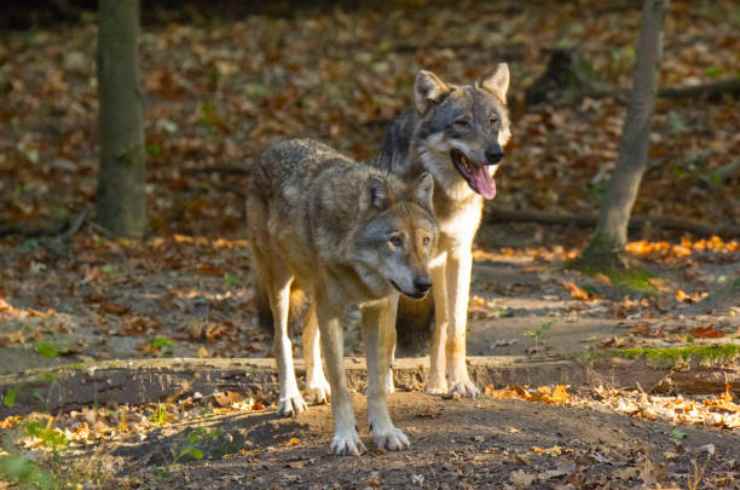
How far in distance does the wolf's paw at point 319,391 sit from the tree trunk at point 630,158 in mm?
4875

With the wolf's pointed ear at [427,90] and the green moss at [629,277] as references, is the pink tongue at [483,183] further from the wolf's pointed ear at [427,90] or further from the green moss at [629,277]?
the green moss at [629,277]

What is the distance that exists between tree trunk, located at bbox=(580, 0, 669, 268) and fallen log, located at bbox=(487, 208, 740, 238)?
1.95m

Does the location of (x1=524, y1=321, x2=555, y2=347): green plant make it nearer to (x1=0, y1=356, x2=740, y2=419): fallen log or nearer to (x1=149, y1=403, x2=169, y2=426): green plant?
(x1=0, y1=356, x2=740, y2=419): fallen log

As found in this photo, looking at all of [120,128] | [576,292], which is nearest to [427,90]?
[576,292]

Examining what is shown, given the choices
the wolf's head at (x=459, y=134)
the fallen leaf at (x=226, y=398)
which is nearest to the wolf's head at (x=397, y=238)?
the wolf's head at (x=459, y=134)

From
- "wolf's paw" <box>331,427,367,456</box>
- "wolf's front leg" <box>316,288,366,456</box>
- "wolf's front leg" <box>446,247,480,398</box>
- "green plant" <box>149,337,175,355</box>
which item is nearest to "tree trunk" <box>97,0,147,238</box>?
"green plant" <box>149,337,175,355</box>

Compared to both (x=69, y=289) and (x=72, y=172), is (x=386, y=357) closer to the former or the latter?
(x=69, y=289)

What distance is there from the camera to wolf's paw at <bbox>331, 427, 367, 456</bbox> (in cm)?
688

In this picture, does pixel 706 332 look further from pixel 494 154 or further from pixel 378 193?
pixel 378 193

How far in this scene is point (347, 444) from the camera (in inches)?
272

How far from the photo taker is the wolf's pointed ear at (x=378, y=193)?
6812 mm

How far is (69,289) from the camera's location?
12148 mm

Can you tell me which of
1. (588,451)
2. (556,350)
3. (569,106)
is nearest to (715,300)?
(556,350)

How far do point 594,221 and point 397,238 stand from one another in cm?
810
